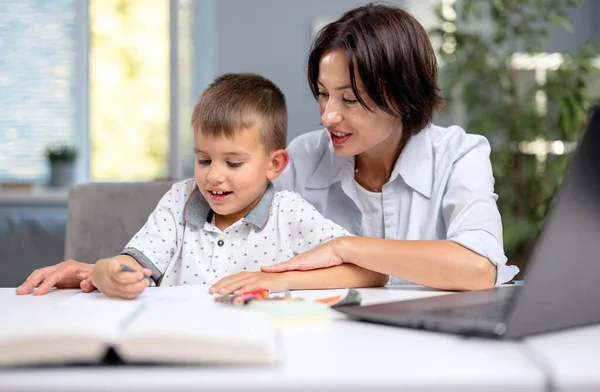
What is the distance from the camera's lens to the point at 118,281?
1008 mm

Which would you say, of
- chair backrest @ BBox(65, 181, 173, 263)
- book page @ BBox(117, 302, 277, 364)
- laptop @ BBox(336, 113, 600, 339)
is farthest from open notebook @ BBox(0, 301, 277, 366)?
chair backrest @ BBox(65, 181, 173, 263)

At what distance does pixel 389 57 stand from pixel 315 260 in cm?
47

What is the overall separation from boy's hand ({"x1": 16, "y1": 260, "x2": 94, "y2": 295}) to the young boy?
0.36ft

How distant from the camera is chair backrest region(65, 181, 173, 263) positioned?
1.57 metres

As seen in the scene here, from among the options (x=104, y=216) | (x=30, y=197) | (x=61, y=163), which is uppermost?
(x=104, y=216)

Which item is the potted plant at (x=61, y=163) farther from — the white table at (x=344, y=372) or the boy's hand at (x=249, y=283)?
the white table at (x=344, y=372)

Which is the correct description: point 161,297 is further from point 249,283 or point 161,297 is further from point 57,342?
point 57,342

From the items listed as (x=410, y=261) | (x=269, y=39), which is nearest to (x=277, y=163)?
(x=410, y=261)

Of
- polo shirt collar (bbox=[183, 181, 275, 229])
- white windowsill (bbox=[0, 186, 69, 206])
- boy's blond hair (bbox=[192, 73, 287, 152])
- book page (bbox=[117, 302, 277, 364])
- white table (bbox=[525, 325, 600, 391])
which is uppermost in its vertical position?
boy's blond hair (bbox=[192, 73, 287, 152])

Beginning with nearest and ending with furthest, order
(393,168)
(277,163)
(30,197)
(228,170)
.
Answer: (228,170) < (277,163) < (393,168) < (30,197)

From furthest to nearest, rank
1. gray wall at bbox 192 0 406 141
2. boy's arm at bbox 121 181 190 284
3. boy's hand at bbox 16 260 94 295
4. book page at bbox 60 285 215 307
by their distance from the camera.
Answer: gray wall at bbox 192 0 406 141 → boy's arm at bbox 121 181 190 284 → boy's hand at bbox 16 260 94 295 → book page at bbox 60 285 215 307

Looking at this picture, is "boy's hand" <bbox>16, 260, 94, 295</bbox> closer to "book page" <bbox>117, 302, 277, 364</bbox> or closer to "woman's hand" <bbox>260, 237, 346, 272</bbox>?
"woman's hand" <bbox>260, 237, 346, 272</bbox>

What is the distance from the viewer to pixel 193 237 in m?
1.35

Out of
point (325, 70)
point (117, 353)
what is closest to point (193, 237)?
point (325, 70)
